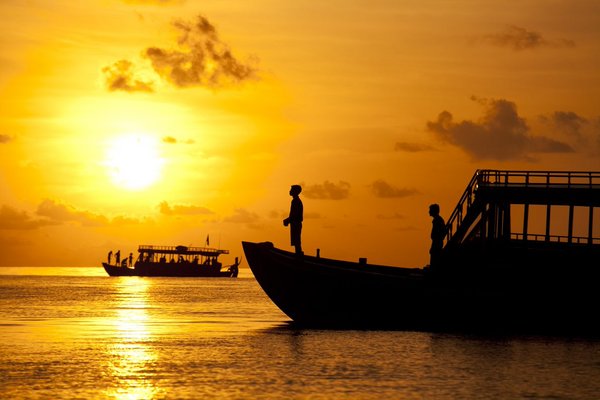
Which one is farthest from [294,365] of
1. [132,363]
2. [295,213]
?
[295,213]

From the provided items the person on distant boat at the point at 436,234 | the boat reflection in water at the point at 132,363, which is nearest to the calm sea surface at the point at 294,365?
the boat reflection in water at the point at 132,363

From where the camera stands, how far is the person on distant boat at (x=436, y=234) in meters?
35.5

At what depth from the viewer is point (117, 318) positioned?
55750 mm

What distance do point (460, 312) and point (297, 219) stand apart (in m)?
6.88

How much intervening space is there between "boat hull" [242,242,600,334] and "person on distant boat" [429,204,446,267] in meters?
0.64

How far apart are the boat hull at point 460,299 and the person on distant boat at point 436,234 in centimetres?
64

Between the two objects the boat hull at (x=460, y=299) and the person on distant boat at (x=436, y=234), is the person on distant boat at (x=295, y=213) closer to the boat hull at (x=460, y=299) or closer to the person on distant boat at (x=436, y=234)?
the boat hull at (x=460, y=299)

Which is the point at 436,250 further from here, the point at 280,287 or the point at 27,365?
the point at 27,365

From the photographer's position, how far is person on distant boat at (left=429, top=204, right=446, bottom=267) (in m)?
35.5

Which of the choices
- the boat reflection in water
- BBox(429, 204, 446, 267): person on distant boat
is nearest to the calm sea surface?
the boat reflection in water

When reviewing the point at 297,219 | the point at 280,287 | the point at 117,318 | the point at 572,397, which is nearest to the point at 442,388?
the point at 572,397

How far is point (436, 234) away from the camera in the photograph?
36.3m

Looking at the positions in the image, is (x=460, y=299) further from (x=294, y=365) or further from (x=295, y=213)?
(x=294, y=365)

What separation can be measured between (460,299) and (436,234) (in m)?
2.65
